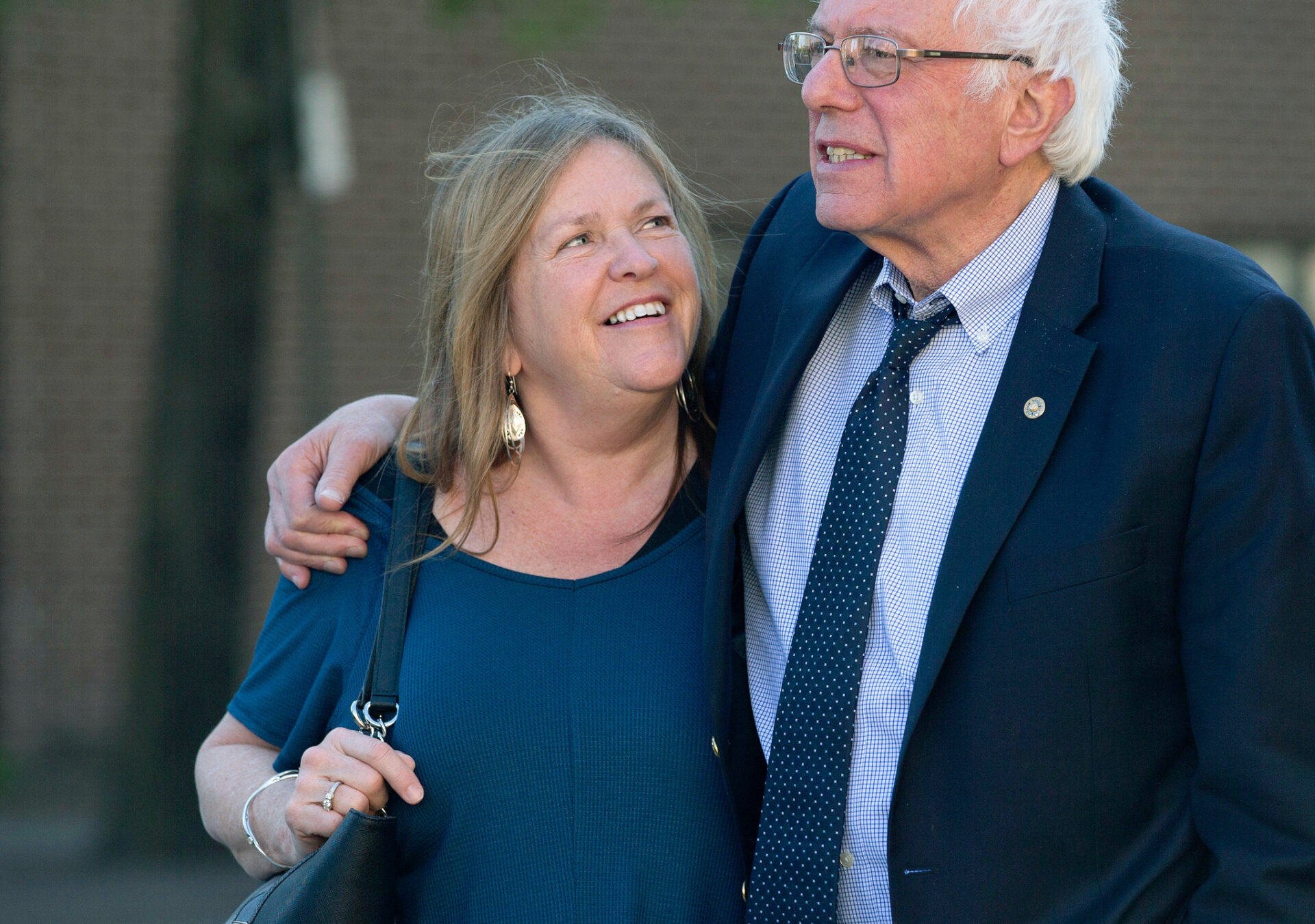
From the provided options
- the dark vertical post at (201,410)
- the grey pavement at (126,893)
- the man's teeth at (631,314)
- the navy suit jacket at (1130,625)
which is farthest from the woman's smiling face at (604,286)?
the dark vertical post at (201,410)

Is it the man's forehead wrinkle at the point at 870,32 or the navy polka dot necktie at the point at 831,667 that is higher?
the man's forehead wrinkle at the point at 870,32

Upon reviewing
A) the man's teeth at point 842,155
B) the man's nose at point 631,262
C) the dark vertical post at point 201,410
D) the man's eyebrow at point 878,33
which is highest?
the man's eyebrow at point 878,33

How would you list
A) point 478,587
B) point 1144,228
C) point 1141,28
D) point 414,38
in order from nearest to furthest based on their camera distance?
point 1144,228
point 478,587
point 414,38
point 1141,28

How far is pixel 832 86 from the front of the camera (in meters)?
2.50

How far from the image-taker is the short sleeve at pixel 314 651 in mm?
2668

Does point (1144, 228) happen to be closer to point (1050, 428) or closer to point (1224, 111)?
point (1050, 428)

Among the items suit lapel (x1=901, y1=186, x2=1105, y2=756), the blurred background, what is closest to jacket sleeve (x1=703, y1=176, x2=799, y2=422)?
suit lapel (x1=901, y1=186, x2=1105, y2=756)

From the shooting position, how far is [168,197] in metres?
6.91

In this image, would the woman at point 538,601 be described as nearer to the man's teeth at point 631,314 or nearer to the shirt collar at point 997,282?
the man's teeth at point 631,314

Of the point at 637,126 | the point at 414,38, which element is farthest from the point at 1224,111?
the point at 637,126

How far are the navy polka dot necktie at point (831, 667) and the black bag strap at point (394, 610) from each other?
0.71 meters

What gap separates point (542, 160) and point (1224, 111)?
810 centimetres

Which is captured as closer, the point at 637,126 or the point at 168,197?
the point at 637,126

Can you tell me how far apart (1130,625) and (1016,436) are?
345 millimetres
